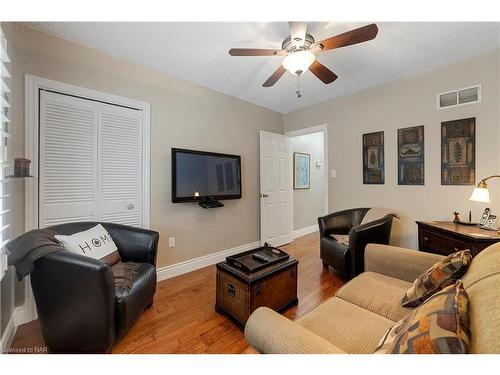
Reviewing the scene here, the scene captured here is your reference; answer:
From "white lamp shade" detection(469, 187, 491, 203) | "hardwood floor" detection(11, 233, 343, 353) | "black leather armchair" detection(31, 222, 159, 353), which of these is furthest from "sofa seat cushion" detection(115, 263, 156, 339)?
"white lamp shade" detection(469, 187, 491, 203)

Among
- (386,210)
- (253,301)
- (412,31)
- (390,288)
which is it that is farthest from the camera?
(386,210)

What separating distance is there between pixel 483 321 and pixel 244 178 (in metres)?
2.92

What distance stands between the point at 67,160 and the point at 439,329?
105 inches

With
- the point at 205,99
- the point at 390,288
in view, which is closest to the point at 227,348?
the point at 390,288

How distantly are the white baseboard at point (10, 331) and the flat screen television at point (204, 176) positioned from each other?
152 cm

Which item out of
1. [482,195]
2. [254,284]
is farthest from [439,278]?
[482,195]

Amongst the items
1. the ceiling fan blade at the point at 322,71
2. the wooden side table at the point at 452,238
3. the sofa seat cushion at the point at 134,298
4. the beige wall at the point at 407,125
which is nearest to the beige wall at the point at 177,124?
the sofa seat cushion at the point at 134,298

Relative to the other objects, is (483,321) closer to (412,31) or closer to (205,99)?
(412,31)

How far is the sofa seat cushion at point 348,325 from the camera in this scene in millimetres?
991

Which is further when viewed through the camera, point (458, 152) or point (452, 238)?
point (458, 152)

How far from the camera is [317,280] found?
251 cm

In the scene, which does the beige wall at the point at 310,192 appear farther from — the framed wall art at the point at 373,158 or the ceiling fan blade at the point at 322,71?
the ceiling fan blade at the point at 322,71

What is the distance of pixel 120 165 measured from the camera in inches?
88.8

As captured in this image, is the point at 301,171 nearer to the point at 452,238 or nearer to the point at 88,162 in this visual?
the point at 452,238
